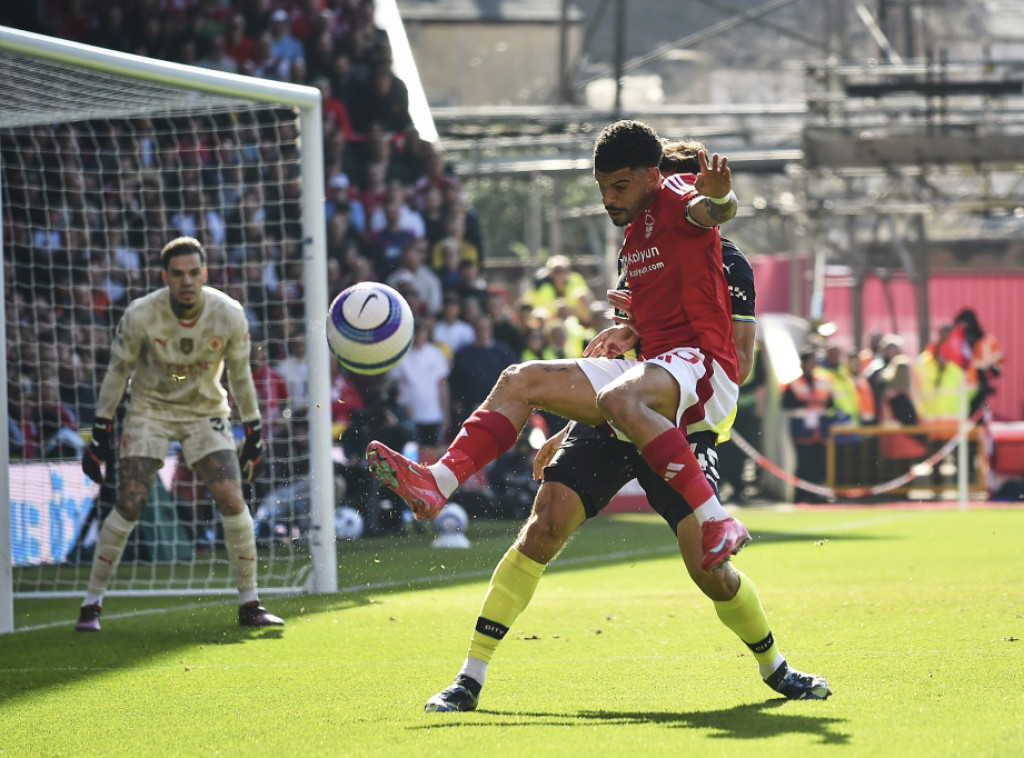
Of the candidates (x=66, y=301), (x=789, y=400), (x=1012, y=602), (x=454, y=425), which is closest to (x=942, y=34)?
(x=789, y=400)

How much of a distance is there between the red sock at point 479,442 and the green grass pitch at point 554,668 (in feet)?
2.87

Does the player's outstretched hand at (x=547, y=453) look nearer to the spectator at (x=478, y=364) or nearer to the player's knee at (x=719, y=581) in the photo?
the player's knee at (x=719, y=581)

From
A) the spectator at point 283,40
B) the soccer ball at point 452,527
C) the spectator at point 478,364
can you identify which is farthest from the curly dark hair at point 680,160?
the spectator at point 283,40

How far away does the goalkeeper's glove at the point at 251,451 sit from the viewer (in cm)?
851

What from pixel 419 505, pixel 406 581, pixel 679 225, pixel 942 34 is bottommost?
pixel 406 581

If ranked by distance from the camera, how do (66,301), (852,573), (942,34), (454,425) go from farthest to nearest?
1. (942,34)
2. (454,425)
3. (66,301)
4. (852,573)

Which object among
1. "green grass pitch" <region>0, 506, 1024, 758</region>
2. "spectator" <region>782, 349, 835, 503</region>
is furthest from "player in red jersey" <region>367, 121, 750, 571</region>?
"spectator" <region>782, 349, 835, 503</region>

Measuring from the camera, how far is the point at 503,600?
5402 millimetres

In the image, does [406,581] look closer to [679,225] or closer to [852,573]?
[852,573]

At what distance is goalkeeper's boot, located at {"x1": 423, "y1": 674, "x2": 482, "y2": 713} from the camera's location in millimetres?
5297

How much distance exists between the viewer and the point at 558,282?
17.4m

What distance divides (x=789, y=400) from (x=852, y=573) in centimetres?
864

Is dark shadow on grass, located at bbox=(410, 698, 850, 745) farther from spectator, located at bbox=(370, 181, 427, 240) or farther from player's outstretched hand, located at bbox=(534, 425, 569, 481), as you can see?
spectator, located at bbox=(370, 181, 427, 240)

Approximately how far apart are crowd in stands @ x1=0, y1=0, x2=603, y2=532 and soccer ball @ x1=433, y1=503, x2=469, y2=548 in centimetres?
92
